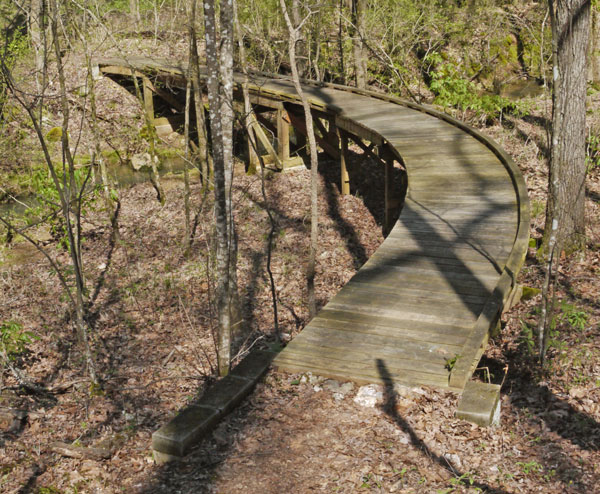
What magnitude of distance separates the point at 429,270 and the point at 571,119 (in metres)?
3.65

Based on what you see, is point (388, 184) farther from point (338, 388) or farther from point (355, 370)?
point (338, 388)

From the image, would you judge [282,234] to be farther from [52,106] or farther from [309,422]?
[52,106]

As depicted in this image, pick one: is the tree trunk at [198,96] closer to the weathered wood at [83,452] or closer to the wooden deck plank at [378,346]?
the wooden deck plank at [378,346]

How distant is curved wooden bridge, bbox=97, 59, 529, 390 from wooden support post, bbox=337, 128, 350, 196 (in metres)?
0.50

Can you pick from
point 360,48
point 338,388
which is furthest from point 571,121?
point 360,48

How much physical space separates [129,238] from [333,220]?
14.7 feet

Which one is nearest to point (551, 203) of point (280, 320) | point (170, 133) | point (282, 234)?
point (280, 320)

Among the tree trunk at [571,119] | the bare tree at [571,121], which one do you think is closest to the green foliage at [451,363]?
the bare tree at [571,121]

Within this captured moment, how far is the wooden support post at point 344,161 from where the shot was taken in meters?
14.8

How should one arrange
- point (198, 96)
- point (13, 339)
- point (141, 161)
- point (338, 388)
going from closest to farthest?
point (338, 388)
point (13, 339)
point (198, 96)
point (141, 161)

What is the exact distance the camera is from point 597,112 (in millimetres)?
15273

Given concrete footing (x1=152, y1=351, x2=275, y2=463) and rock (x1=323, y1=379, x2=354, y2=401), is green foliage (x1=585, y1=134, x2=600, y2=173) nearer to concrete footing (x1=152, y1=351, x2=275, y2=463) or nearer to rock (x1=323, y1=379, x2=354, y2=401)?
rock (x1=323, y1=379, x2=354, y2=401)

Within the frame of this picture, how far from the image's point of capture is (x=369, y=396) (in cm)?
611

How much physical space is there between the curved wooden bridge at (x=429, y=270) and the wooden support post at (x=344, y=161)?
0.50 m
